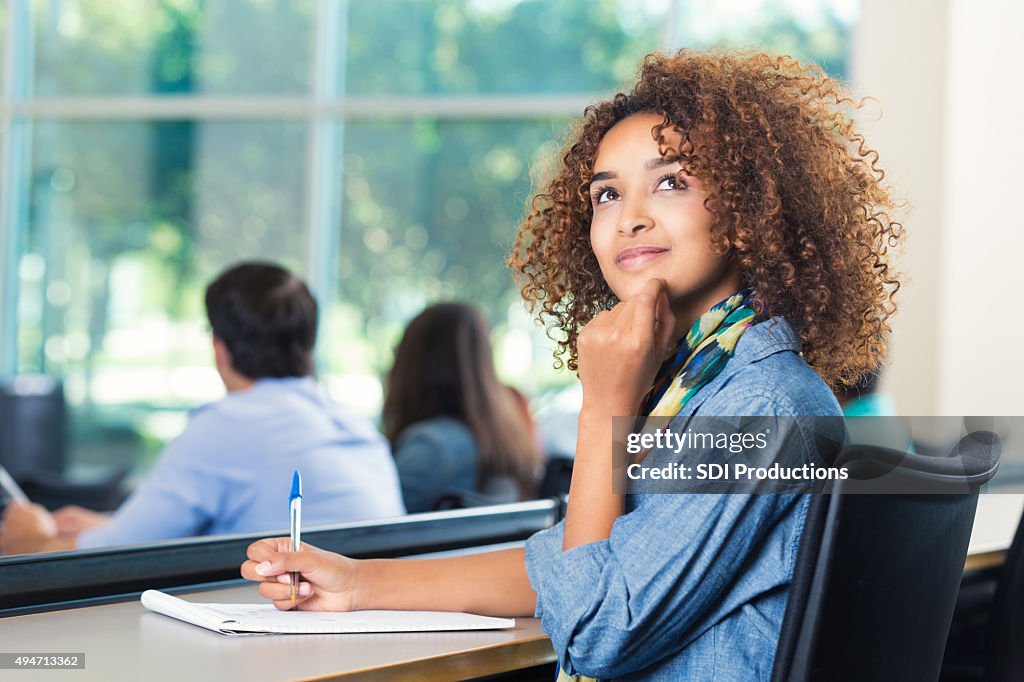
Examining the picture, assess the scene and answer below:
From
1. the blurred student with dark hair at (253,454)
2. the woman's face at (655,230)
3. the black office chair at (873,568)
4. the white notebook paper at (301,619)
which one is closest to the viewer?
the black office chair at (873,568)

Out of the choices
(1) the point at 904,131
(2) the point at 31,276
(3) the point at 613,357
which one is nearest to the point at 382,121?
(2) the point at 31,276

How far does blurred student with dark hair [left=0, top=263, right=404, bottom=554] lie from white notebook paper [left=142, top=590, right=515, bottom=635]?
86 centimetres

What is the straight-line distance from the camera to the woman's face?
1366 millimetres

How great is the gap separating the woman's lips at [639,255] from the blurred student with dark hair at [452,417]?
5.84ft

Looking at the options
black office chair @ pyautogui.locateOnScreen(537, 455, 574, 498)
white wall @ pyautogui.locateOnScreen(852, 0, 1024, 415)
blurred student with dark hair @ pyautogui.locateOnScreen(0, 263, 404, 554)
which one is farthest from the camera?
white wall @ pyautogui.locateOnScreen(852, 0, 1024, 415)

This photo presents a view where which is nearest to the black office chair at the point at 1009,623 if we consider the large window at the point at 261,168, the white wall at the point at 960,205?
the white wall at the point at 960,205

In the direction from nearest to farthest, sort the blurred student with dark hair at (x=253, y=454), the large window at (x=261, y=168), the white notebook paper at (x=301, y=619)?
the white notebook paper at (x=301, y=619)
the blurred student with dark hair at (x=253, y=454)
the large window at (x=261, y=168)

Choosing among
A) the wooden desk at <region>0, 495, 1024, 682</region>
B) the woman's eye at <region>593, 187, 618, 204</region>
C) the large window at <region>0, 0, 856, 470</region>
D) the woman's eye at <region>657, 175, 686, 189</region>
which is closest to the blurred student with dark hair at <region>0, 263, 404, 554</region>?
the wooden desk at <region>0, 495, 1024, 682</region>

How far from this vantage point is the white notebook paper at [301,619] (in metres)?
1.26

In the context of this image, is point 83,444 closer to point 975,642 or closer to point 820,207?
point 975,642

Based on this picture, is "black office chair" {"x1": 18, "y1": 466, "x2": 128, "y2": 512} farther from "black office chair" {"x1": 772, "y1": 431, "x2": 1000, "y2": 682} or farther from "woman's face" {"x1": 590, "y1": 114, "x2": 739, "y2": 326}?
"black office chair" {"x1": 772, "y1": 431, "x2": 1000, "y2": 682}

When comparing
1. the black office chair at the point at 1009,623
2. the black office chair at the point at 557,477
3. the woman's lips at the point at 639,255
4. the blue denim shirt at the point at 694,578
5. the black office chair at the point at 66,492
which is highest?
the woman's lips at the point at 639,255

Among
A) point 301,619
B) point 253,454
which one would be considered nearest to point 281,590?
point 301,619

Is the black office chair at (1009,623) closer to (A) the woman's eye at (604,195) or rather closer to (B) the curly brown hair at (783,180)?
(B) the curly brown hair at (783,180)
